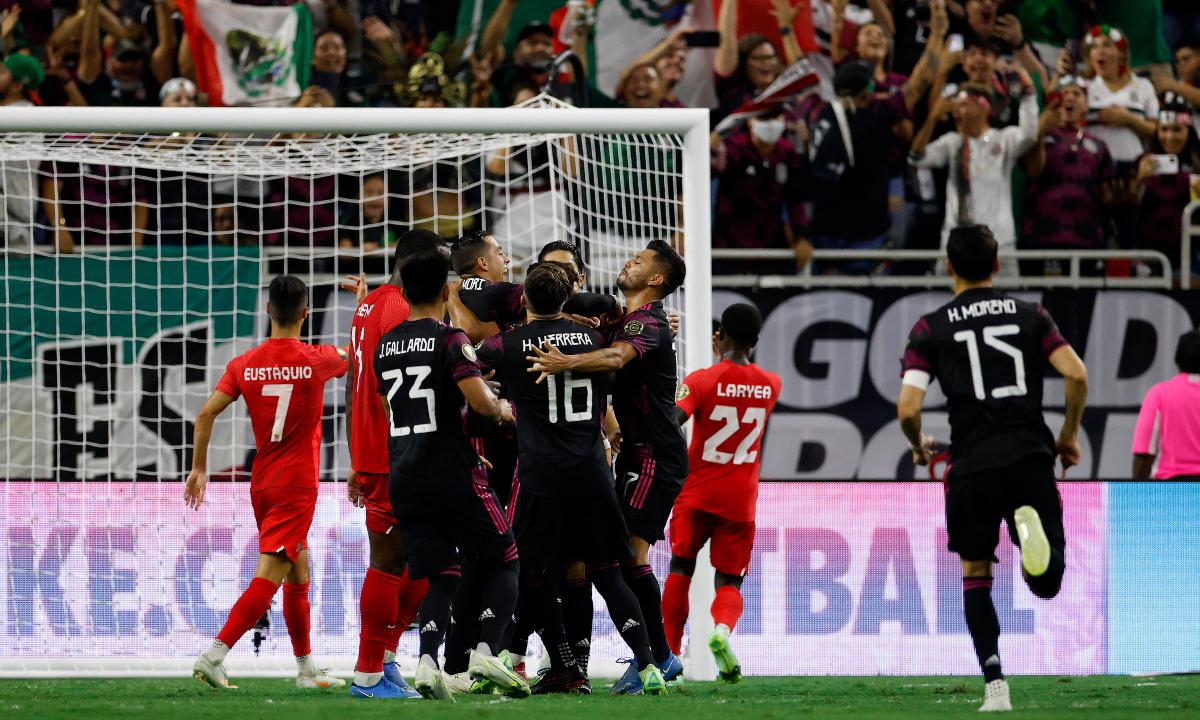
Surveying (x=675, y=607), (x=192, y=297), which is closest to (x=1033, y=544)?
(x=675, y=607)

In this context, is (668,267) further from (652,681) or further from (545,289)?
(652,681)

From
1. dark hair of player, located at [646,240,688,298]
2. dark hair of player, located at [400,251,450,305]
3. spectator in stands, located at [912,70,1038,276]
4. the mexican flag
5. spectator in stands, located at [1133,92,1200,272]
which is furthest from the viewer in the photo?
spectator in stands, located at [1133,92,1200,272]

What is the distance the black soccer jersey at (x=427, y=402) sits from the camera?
632 cm

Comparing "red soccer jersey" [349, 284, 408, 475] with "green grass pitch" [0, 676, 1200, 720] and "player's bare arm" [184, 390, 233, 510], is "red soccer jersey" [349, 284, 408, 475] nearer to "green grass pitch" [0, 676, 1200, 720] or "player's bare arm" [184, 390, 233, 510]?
"player's bare arm" [184, 390, 233, 510]

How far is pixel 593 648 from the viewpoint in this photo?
353 inches

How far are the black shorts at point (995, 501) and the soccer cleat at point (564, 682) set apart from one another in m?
1.87

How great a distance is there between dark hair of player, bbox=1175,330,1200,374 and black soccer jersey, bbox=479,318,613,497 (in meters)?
5.08

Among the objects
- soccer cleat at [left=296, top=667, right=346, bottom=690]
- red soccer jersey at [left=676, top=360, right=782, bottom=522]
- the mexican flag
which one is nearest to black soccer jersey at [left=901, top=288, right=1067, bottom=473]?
red soccer jersey at [left=676, top=360, right=782, bottom=522]

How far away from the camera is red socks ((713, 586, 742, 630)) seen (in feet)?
25.3

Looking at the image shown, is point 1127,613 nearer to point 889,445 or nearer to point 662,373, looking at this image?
point 889,445

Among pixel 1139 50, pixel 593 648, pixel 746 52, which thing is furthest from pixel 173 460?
pixel 1139 50

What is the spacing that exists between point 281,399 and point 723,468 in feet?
7.18

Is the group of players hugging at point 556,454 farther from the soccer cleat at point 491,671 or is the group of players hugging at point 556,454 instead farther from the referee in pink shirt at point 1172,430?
the referee in pink shirt at point 1172,430

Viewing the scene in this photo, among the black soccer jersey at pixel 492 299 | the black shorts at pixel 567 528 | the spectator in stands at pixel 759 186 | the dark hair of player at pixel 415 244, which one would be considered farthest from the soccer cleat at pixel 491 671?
the spectator in stands at pixel 759 186
